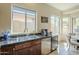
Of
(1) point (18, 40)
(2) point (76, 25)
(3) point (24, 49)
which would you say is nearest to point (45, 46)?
(3) point (24, 49)

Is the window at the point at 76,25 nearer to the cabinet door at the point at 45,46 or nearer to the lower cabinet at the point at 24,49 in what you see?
the cabinet door at the point at 45,46

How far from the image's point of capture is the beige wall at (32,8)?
2084 millimetres

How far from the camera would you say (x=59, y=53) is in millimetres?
2215

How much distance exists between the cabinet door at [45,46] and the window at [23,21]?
0.27 metres

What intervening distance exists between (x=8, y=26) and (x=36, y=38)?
54 cm

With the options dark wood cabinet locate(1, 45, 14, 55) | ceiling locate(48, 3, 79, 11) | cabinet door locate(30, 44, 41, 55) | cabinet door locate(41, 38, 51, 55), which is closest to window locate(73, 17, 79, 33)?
ceiling locate(48, 3, 79, 11)

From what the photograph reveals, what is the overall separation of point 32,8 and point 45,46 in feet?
2.42

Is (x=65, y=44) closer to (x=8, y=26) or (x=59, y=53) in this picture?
(x=59, y=53)

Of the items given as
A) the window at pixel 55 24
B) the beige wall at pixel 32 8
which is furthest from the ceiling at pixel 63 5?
the window at pixel 55 24

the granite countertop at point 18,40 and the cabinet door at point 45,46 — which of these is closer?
the granite countertop at point 18,40
